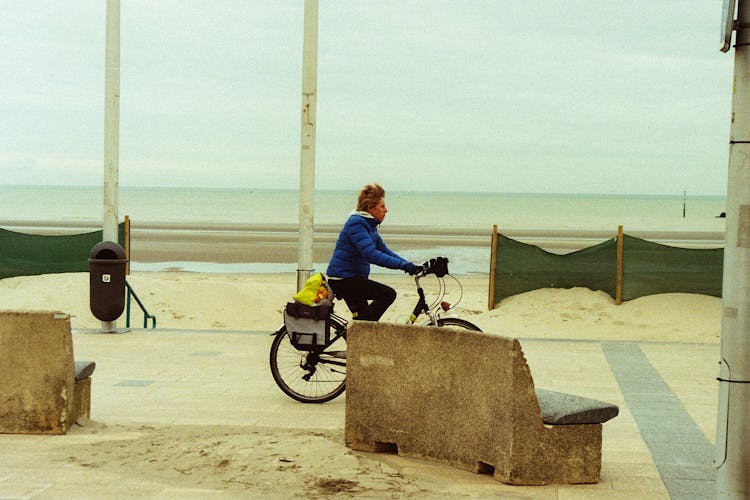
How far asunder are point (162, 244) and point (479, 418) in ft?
138

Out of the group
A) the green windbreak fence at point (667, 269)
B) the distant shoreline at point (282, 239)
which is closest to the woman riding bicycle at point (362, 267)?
the green windbreak fence at point (667, 269)

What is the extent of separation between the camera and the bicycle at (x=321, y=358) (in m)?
9.47

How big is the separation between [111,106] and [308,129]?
2.54 m

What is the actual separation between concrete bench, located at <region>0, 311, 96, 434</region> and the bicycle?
2.02 metres

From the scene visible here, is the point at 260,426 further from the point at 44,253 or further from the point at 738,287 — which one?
the point at 44,253

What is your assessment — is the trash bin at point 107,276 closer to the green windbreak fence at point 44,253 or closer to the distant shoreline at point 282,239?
the green windbreak fence at point 44,253

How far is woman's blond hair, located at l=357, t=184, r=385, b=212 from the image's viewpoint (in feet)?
32.0

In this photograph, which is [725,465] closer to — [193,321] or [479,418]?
[479,418]

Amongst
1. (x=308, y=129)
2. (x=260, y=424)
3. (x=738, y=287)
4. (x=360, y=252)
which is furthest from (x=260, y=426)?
(x=308, y=129)

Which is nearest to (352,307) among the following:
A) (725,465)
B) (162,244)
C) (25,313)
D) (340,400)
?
(340,400)

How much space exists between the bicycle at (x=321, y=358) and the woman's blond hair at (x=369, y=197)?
2.35ft

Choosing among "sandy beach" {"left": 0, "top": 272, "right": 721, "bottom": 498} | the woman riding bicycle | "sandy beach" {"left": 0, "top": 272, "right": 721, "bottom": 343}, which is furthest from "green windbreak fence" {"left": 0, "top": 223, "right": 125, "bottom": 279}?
the woman riding bicycle

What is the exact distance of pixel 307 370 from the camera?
32.2 feet

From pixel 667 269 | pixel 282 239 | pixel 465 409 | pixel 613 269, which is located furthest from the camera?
pixel 282 239
